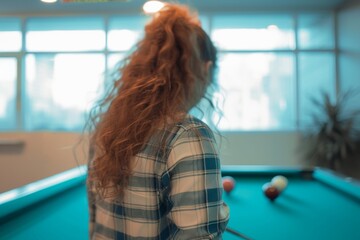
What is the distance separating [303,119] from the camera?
4293mm

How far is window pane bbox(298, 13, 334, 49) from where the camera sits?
14.3 ft

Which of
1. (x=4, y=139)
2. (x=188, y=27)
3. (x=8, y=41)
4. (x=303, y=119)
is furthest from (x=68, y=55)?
(x=188, y=27)

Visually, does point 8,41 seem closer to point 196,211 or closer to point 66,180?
point 66,180

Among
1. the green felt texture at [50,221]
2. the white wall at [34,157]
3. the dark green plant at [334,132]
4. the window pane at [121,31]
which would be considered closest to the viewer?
the green felt texture at [50,221]

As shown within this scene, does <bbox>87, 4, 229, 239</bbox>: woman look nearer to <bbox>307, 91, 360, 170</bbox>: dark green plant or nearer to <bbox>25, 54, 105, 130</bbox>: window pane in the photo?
<bbox>307, 91, 360, 170</bbox>: dark green plant

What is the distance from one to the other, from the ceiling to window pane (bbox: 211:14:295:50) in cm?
15

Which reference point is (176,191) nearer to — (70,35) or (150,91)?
(150,91)

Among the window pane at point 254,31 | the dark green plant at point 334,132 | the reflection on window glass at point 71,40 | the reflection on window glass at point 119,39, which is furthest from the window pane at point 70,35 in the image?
the dark green plant at point 334,132

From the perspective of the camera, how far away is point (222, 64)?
170 inches

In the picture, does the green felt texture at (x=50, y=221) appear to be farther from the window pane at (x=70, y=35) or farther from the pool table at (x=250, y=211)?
the window pane at (x=70, y=35)

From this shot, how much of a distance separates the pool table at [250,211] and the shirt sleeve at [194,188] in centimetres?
51

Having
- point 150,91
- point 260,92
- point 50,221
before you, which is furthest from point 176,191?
point 260,92

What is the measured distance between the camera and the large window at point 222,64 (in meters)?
4.35

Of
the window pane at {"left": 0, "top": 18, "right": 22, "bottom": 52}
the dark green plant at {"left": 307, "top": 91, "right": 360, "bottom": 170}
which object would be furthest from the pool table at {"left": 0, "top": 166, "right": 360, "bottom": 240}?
the window pane at {"left": 0, "top": 18, "right": 22, "bottom": 52}
